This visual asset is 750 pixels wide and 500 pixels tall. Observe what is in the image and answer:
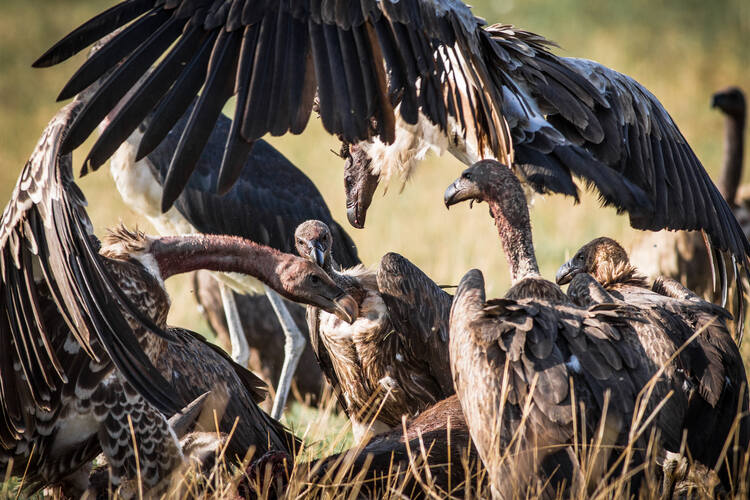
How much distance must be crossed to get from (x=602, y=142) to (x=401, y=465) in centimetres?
161

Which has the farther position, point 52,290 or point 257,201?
point 257,201

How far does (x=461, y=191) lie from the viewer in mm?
3688

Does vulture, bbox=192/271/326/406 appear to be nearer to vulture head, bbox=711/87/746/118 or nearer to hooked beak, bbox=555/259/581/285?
hooked beak, bbox=555/259/581/285

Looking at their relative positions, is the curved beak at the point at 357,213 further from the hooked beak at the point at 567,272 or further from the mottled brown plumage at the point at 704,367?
the mottled brown plumage at the point at 704,367

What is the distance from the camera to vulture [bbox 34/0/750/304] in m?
2.65

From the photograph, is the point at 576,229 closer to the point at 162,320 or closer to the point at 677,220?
the point at 677,220

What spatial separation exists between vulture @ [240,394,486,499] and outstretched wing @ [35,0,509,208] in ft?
3.22

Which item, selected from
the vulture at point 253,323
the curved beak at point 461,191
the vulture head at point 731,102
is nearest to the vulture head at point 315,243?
the curved beak at point 461,191

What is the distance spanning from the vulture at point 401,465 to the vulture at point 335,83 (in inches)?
37.0

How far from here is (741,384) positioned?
10.6ft

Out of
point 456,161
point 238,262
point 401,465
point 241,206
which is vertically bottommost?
point 401,465

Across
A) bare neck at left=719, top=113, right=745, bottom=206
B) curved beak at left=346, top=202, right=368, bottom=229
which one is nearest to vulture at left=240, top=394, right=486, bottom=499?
curved beak at left=346, top=202, right=368, bottom=229

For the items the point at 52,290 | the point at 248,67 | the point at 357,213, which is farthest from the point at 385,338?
the point at 248,67

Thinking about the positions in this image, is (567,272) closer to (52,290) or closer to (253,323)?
(52,290)
